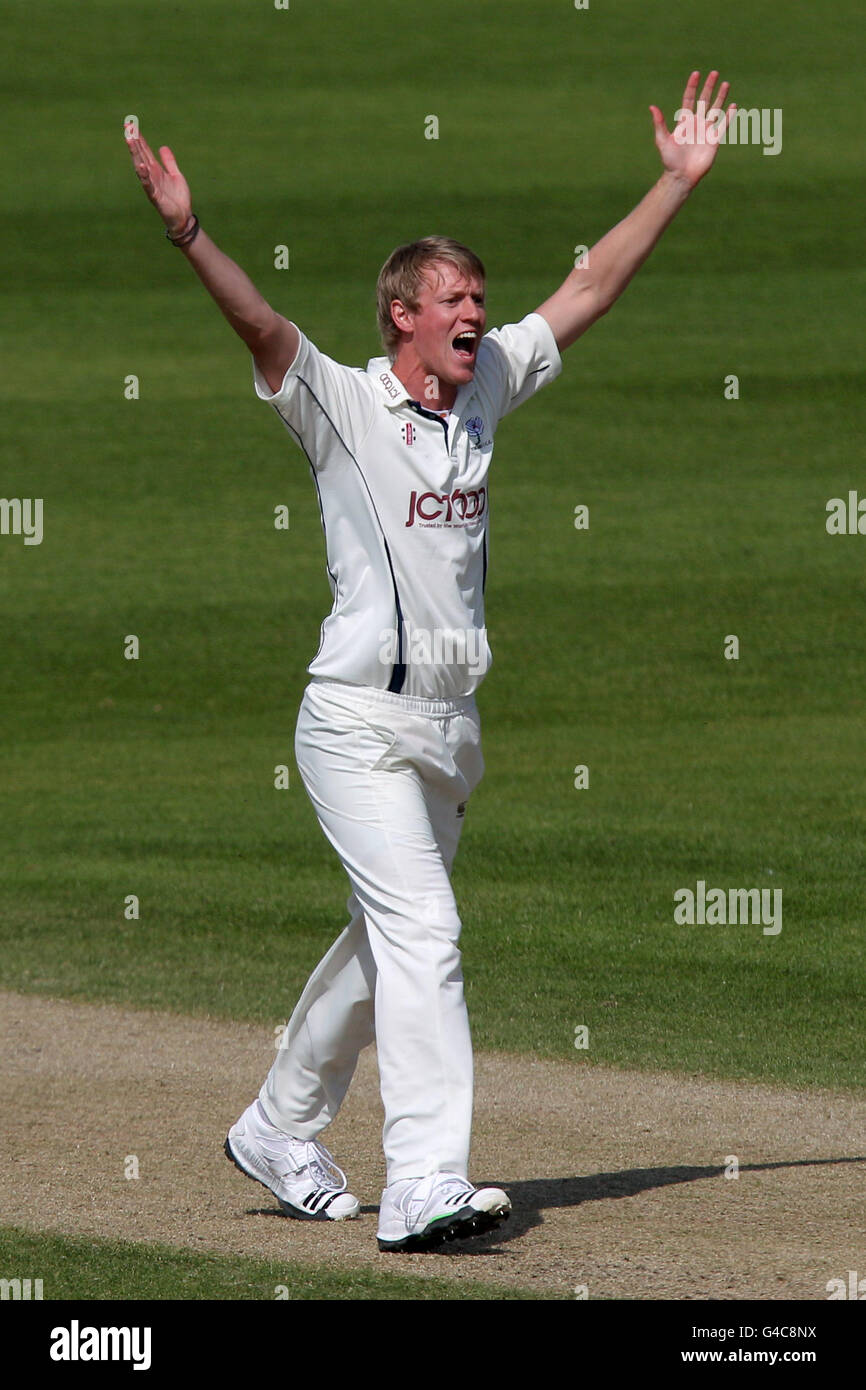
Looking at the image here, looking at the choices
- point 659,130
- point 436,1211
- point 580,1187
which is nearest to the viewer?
point 436,1211

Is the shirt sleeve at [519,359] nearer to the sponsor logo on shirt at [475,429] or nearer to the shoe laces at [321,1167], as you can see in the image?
the sponsor logo on shirt at [475,429]

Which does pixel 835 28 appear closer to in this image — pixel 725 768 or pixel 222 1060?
pixel 725 768

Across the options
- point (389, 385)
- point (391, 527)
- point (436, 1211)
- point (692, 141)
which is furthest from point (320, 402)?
point (436, 1211)

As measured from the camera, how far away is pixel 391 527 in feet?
19.0

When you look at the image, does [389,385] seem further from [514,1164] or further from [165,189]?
[514,1164]

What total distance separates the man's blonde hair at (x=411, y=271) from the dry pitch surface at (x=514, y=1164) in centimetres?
255

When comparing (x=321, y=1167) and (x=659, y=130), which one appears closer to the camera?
(x=321, y=1167)

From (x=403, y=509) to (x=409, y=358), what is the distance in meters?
0.49

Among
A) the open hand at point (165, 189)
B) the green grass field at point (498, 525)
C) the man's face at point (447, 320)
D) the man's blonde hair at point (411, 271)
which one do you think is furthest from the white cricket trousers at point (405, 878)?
the green grass field at point (498, 525)

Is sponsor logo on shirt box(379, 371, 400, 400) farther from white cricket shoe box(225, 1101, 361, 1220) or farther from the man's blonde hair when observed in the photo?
white cricket shoe box(225, 1101, 361, 1220)

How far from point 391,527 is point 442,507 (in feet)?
0.52

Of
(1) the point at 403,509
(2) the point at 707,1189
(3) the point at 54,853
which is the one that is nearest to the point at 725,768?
(3) the point at 54,853

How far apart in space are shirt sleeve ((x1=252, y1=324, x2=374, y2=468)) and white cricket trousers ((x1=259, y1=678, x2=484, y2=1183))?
67 centimetres
